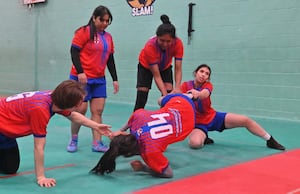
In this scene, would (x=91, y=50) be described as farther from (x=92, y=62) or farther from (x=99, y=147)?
(x=99, y=147)

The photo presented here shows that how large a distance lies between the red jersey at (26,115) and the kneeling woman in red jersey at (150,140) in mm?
483

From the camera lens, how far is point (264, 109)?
5719mm

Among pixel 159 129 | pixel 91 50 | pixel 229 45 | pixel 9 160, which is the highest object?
pixel 229 45

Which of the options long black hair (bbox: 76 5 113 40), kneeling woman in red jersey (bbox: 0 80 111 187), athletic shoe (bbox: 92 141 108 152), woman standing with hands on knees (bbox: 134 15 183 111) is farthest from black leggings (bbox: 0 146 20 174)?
woman standing with hands on knees (bbox: 134 15 183 111)

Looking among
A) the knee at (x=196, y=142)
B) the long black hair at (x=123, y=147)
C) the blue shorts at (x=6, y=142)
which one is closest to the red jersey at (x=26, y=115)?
the blue shorts at (x=6, y=142)

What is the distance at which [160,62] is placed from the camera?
3525 millimetres

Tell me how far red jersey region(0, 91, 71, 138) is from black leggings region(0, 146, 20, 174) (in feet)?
0.69

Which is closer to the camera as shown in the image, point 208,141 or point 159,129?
point 159,129

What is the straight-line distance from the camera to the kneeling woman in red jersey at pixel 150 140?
2518 millimetres

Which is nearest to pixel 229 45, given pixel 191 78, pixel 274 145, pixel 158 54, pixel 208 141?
pixel 191 78

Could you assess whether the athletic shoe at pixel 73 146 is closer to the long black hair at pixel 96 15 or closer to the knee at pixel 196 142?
the long black hair at pixel 96 15

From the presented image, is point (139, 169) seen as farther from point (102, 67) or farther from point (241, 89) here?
point (241, 89)

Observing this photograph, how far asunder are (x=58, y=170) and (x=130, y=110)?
12.4ft

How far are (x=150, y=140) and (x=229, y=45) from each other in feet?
12.7
